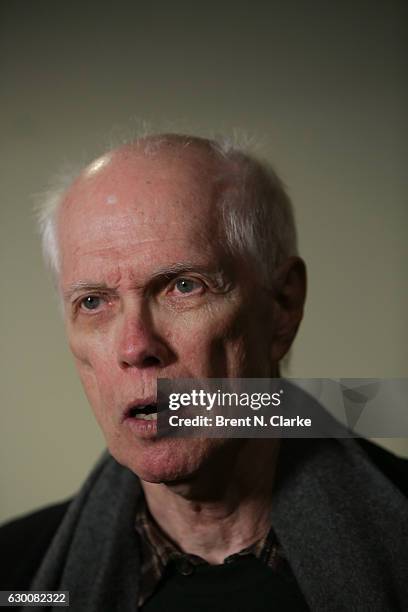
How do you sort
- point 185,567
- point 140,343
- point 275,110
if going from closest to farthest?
point 140,343 → point 185,567 → point 275,110

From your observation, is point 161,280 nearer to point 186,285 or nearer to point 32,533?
point 186,285

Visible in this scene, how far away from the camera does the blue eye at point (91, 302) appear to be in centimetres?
81

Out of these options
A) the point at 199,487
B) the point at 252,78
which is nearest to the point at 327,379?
the point at 199,487

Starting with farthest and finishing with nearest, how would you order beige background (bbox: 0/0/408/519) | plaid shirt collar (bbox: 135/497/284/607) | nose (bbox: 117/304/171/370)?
beige background (bbox: 0/0/408/519) → plaid shirt collar (bbox: 135/497/284/607) → nose (bbox: 117/304/171/370)

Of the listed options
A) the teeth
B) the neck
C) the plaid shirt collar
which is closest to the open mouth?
the teeth

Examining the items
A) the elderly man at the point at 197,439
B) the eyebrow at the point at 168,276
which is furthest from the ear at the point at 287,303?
the eyebrow at the point at 168,276

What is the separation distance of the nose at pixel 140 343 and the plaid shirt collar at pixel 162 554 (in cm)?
32

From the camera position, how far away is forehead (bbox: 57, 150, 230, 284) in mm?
747

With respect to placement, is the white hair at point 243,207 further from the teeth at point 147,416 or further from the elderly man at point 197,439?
the teeth at point 147,416

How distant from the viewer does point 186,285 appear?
0.78m

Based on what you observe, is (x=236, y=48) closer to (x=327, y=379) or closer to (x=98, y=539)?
(x=327, y=379)

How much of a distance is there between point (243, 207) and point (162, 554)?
21.3 inches

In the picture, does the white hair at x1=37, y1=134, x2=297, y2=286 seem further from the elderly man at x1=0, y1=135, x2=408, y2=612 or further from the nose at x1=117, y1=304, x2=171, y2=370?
the nose at x1=117, y1=304, x2=171, y2=370

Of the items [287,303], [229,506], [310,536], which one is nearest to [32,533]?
[229,506]
